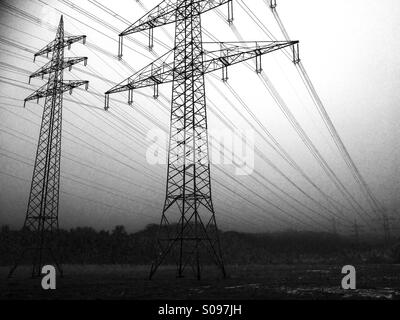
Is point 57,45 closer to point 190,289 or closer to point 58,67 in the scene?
point 58,67

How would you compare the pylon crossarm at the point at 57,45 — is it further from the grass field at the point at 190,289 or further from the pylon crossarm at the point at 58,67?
the grass field at the point at 190,289

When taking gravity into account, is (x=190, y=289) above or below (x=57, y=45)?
below

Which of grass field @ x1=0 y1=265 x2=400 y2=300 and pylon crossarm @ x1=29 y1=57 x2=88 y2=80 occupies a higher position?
pylon crossarm @ x1=29 y1=57 x2=88 y2=80

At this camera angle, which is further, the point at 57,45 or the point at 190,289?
the point at 57,45

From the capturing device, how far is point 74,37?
1227 inches

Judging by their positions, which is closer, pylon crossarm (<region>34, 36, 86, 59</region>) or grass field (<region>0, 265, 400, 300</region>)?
grass field (<region>0, 265, 400, 300</region>)

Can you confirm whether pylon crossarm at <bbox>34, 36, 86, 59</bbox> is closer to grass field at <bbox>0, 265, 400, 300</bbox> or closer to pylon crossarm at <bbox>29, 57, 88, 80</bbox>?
pylon crossarm at <bbox>29, 57, 88, 80</bbox>

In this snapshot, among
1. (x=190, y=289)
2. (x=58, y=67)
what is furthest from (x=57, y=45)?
(x=190, y=289)

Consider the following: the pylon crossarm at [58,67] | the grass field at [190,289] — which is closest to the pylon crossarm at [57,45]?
the pylon crossarm at [58,67]

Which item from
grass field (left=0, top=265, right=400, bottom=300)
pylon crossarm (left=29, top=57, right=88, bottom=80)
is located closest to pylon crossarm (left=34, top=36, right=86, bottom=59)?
pylon crossarm (left=29, top=57, right=88, bottom=80)

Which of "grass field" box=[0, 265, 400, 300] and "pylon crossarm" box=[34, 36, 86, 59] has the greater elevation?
"pylon crossarm" box=[34, 36, 86, 59]
